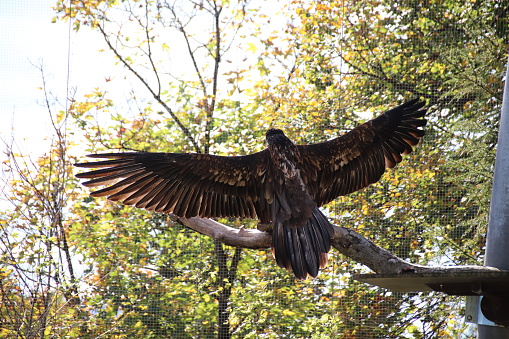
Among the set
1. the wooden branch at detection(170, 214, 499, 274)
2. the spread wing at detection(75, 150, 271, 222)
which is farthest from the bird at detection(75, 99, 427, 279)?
the wooden branch at detection(170, 214, 499, 274)

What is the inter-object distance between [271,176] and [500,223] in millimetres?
1015

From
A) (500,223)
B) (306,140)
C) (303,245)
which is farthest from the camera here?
(306,140)

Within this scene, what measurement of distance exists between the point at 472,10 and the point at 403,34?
58 cm

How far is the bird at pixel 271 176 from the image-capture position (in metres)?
2.34

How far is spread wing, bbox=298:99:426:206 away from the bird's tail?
1.43 feet

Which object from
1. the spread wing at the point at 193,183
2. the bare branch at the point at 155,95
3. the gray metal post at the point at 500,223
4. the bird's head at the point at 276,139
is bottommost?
the gray metal post at the point at 500,223

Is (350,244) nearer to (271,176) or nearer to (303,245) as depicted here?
(303,245)

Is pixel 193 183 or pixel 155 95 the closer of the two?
pixel 193 183

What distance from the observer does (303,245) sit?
2.16 metres

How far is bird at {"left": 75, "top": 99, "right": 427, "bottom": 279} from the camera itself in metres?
2.34

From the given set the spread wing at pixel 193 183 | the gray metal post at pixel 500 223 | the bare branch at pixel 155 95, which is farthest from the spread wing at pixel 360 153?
the bare branch at pixel 155 95

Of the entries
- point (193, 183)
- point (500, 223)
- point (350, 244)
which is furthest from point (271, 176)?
point (500, 223)

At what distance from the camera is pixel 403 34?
15.6ft

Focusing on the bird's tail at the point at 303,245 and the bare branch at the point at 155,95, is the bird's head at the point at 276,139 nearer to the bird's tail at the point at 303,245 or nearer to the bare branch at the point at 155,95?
the bird's tail at the point at 303,245
